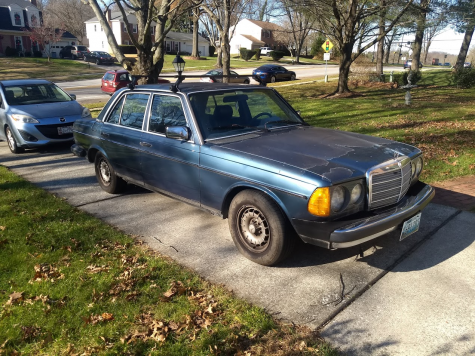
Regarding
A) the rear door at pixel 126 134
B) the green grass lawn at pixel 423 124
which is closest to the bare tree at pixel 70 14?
the green grass lawn at pixel 423 124

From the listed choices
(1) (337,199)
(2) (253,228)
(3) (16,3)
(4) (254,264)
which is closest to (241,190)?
(2) (253,228)

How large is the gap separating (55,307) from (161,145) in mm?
2184

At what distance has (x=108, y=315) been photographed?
329 cm

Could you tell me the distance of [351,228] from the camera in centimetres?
349

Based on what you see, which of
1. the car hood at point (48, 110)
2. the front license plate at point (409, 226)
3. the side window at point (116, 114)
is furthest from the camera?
the car hood at point (48, 110)

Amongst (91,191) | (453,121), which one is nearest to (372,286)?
(91,191)

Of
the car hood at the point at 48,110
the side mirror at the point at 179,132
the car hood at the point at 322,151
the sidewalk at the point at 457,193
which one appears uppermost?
the side mirror at the point at 179,132

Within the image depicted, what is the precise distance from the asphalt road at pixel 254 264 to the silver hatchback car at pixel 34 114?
2.95 m

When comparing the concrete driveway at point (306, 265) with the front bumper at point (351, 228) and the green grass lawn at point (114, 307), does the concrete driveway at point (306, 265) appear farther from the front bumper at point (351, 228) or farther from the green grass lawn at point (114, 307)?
the front bumper at point (351, 228)

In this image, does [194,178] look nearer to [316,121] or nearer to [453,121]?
[316,121]

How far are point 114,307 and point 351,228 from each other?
2125 mm

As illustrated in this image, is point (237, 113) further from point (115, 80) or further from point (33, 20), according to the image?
point (33, 20)

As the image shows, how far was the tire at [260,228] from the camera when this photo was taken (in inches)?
147

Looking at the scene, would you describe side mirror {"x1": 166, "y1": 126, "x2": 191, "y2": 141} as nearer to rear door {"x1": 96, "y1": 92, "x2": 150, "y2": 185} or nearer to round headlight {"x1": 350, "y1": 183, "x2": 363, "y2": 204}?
rear door {"x1": 96, "y1": 92, "x2": 150, "y2": 185}
